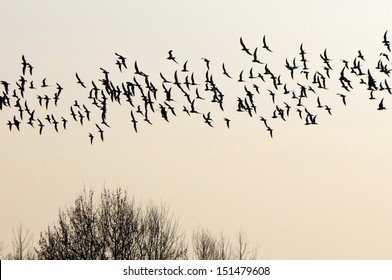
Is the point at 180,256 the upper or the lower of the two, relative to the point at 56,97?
lower

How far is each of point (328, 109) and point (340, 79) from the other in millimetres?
4490

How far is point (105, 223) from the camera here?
6938 cm

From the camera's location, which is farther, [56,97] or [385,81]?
[56,97]

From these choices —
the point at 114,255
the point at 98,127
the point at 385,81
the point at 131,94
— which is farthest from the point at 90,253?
the point at 385,81

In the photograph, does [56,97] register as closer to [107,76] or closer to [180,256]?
[107,76]

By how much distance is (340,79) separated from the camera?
52.4 metres

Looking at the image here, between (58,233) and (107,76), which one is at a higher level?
(107,76)

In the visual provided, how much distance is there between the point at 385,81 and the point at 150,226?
23592 millimetres

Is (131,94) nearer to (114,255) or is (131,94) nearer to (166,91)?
(166,91)

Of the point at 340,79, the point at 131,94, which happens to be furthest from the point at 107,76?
the point at 340,79
